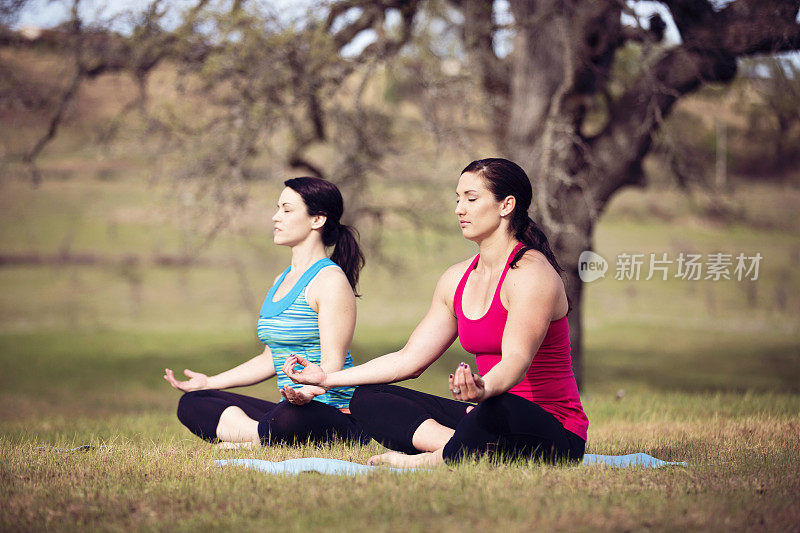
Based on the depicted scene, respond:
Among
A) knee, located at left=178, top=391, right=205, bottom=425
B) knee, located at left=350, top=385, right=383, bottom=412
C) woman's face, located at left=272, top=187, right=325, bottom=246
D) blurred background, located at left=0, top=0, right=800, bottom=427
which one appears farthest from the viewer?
blurred background, located at left=0, top=0, right=800, bottom=427

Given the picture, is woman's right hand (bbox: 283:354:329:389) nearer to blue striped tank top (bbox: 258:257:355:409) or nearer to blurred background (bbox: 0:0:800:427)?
blue striped tank top (bbox: 258:257:355:409)

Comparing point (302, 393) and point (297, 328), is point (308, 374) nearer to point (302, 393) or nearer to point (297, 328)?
point (302, 393)

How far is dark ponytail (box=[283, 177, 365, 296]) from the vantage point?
461cm

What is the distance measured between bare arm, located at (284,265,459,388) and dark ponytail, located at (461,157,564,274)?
439 mm

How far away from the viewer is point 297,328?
4473 millimetres

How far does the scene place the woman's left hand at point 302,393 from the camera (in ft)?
13.1

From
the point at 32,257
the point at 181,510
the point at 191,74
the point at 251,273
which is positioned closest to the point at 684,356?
the point at 191,74

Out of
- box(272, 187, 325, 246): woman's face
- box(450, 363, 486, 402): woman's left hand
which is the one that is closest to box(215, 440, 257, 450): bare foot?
box(272, 187, 325, 246): woman's face

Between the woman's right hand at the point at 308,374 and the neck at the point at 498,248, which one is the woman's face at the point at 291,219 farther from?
the neck at the point at 498,248

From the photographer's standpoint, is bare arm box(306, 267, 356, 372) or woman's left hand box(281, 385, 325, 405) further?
bare arm box(306, 267, 356, 372)

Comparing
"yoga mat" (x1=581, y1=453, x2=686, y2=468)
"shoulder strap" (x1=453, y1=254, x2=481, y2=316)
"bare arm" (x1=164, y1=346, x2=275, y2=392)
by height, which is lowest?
"yoga mat" (x1=581, y1=453, x2=686, y2=468)

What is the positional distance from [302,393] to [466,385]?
3.66ft

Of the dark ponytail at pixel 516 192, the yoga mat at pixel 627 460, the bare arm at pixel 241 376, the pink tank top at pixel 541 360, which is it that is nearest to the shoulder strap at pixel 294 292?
the bare arm at pixel 241 376

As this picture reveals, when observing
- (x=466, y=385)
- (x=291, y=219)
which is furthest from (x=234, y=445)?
(x=466, y=385)
